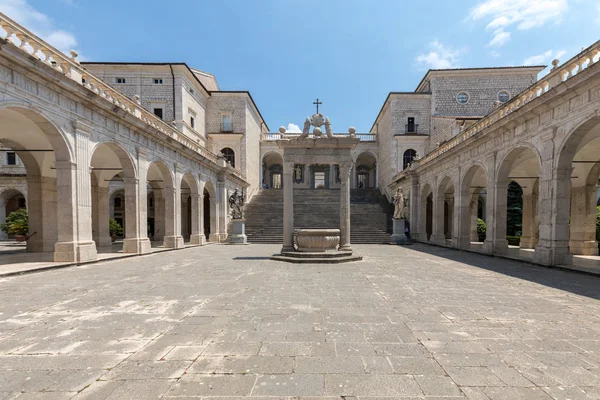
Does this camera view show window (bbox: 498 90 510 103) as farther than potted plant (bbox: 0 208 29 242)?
Yes

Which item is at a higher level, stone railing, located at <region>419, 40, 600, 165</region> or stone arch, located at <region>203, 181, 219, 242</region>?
stone railing, located at <region>419, 40, 600, 165</region>

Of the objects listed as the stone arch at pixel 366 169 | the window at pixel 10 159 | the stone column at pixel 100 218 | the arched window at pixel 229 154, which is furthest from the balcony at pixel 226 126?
the window at pixel 10 159

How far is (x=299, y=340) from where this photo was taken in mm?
3740

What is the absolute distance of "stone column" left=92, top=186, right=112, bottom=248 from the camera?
1705cm

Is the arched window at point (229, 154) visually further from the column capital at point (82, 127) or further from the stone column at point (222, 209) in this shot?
the column capital at point (82, 127)

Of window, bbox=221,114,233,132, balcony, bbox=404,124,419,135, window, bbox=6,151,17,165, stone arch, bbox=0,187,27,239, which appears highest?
window, bbox=221,114,233,132

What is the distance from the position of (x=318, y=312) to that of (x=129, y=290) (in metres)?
4.70

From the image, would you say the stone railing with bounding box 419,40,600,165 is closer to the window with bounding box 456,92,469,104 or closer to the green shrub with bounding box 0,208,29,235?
the window with bounding box 456,92,469,104

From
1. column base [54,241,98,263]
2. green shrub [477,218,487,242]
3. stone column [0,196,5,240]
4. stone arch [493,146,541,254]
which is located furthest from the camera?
stone column [0,196,5,240]

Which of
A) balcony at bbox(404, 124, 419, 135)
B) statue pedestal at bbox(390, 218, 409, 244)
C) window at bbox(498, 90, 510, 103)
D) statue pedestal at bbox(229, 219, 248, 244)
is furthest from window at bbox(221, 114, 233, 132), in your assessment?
window at bbox(498, 90, 510, 103)

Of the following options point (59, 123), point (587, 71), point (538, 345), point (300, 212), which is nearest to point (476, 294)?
point (538, 345)

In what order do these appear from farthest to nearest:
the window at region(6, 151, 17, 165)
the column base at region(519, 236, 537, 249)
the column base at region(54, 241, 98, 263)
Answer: the window at region(6, 151, 17, 165), the column base at region(519, 236, 537, 249), the column base at region(54, 241, 98, 263)

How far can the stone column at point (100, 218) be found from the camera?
17.0 meters

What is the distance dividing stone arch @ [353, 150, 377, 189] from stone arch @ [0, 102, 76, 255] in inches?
1338
